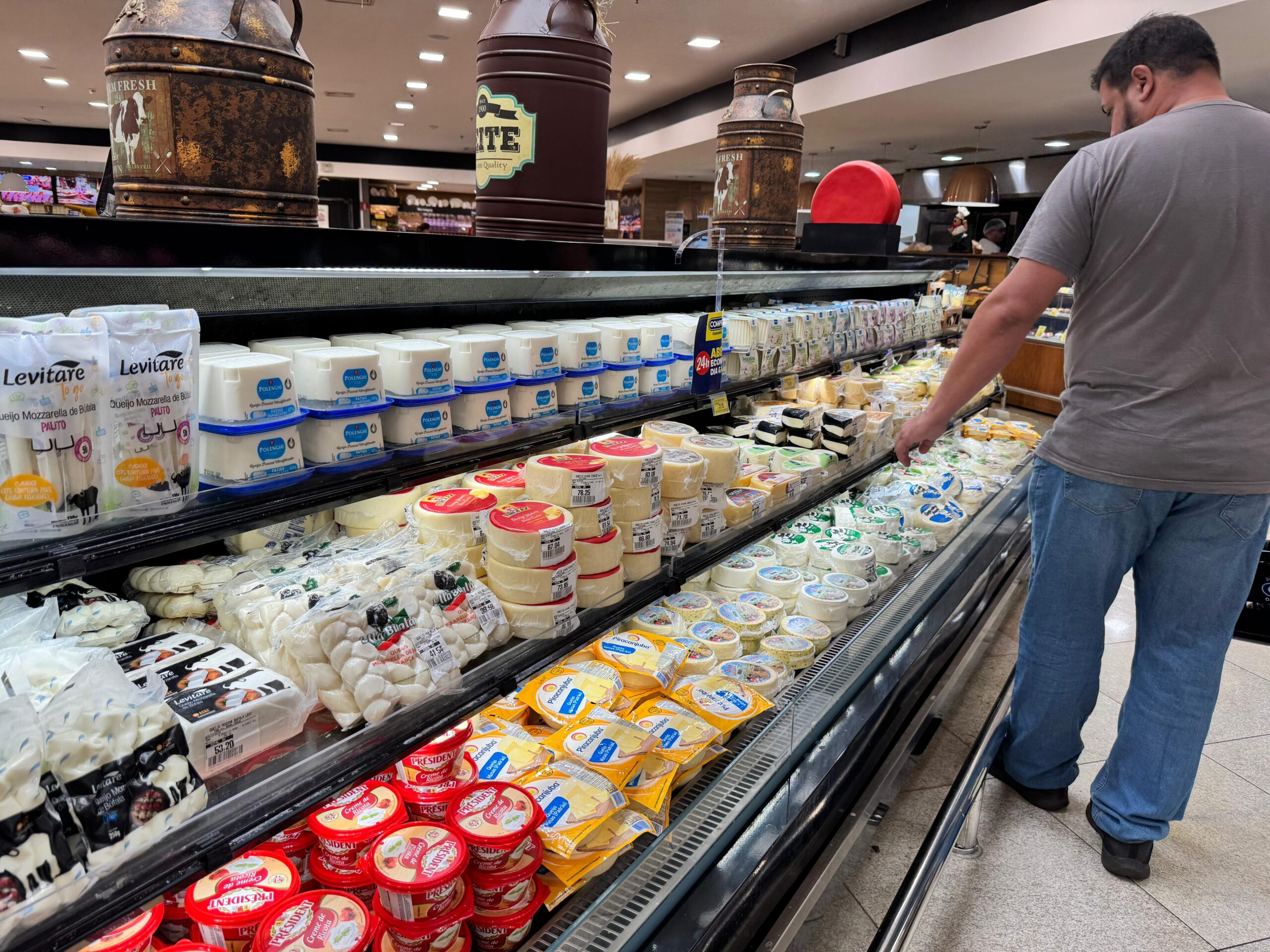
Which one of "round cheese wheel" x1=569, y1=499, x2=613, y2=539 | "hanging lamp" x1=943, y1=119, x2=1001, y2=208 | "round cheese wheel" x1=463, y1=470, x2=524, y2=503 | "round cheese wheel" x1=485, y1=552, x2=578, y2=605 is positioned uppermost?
"hanging lamp" x1=943, y1=119, x2=1001, y2=208

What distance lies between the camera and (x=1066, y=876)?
215 centimetres

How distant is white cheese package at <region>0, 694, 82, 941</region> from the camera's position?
674 millimetres

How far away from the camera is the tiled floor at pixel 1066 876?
193 cm

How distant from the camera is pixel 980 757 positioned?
1856 mm

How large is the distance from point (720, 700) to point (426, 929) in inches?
32.7

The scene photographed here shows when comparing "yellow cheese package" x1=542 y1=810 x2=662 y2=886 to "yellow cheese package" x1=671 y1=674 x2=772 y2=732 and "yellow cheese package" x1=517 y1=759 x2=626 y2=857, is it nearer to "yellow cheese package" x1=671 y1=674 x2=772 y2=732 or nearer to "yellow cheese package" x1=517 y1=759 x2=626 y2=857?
"yellow cheese package" x1=517 y1=759 x2=626 y2=857

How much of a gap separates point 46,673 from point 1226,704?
3765 mm

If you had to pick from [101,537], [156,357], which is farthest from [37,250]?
[101,537]

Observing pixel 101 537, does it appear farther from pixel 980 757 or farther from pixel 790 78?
pixel 790 78

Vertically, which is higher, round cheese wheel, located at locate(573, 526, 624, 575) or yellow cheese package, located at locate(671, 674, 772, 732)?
round cheese wheel, located at locate(573, 526, 624, 575)

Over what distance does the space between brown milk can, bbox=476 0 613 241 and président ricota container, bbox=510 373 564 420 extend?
1.26 ft

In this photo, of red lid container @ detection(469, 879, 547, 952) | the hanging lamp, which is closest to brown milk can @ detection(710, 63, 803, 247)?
red lid container @ detection(469, 879, 547, 952)

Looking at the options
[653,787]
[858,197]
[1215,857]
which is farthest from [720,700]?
[858,197]

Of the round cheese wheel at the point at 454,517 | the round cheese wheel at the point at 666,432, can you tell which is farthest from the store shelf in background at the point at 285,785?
the round cheese wheel at the point at 666,432
